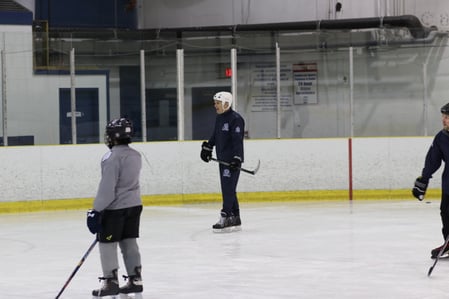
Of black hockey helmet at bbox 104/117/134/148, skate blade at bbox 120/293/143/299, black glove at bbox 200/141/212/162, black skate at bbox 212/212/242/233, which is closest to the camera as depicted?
black hockey helmet at bbox 104/117/134/148

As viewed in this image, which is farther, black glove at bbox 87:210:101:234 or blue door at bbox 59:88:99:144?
blue door at bbox 59:88:99:144

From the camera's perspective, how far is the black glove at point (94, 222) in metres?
5.30

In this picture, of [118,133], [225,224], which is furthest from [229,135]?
[118,133]

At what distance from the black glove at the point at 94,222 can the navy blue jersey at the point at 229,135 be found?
11.0 ft

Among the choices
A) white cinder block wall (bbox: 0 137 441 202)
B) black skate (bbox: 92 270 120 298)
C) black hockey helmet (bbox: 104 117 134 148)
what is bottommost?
black skate (bbox: 92 270 120 298)

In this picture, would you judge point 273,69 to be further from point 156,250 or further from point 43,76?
point 156,250

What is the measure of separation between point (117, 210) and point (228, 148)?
344 cm

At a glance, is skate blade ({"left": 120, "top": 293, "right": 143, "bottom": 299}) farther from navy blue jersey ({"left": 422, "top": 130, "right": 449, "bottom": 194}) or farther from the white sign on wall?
the white sign on wall

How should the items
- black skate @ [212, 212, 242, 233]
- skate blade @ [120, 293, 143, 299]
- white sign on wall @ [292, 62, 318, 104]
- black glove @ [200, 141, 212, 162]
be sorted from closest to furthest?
skate blade @ [120, 293, 143, 299], black skate @ [212, 212, 242, 233], black glove @ [200, 141, 212, 162], white sign on wall @ [292, 62, 318, 104]

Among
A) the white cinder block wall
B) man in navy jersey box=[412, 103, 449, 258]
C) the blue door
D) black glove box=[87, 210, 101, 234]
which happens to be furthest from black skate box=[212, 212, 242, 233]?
black glove box=[87, 210, 101, 234]

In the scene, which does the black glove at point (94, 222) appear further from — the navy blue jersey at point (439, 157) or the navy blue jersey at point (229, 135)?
the navy blue jersey at point (229, 135)

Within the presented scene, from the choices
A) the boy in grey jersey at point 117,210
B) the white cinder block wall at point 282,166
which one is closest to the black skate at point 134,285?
the boy in grey jersey at point 117,210

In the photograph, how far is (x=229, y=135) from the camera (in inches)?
343

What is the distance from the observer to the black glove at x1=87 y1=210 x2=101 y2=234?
17.4 feet
